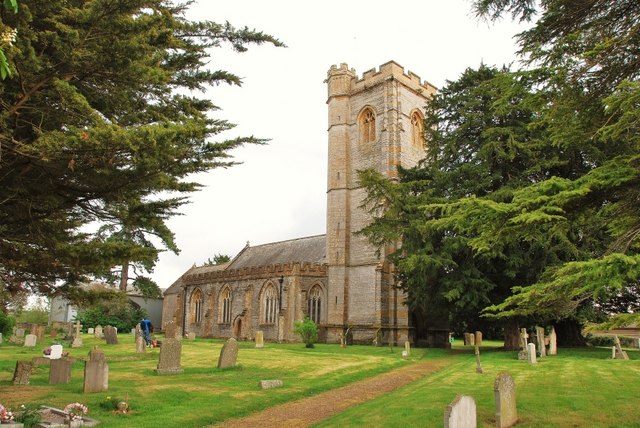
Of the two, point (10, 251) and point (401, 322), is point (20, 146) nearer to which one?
point (10, 251)

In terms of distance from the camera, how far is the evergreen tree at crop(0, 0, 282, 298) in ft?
22.6

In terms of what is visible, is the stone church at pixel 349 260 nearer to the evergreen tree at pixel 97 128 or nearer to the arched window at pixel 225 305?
the arched window at pixel 225 305

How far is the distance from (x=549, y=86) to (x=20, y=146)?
24.8ft

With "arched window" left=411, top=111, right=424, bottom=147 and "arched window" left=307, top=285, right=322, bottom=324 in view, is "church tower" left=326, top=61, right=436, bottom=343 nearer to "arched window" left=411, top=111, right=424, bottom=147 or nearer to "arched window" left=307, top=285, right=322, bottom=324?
"arched window" left=411, top=111, right=424, bottom=147

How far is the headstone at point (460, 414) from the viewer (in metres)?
6.55

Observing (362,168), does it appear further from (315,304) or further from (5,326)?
(5,326)

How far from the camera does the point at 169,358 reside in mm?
13844

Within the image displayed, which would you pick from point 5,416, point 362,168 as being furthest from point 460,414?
point 362,168

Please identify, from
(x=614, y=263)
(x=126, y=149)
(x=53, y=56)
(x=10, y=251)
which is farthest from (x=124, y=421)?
(x=614, y=263)

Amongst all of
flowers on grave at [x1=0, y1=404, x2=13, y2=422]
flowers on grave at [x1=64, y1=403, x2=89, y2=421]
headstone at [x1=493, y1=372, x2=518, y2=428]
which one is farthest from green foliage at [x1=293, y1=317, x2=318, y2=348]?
flowers on grave at [x1=0, y1=404, x2=13, y2=422]

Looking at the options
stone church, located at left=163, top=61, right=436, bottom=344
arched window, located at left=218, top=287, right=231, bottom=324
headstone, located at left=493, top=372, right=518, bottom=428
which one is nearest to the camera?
headstone, located at left=493, top=372, right=518, bottom=428

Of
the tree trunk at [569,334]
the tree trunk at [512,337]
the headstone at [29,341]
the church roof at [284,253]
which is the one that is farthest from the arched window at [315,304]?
the headstone at [29,341]

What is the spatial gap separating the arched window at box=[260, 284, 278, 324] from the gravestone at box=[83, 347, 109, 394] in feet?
78.8

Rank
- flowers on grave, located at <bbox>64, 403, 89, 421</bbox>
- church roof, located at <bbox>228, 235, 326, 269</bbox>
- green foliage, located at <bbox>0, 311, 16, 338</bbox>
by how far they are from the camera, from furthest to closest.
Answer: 1. church roof, located at <bbox>228, 235, 326, 269</bbox>
2. green foliage, located at <bbox>0, 311, 16, 338</bbox>
3. flowers on grave, located at <bbox>64, 403, 89, 421</bbox>
